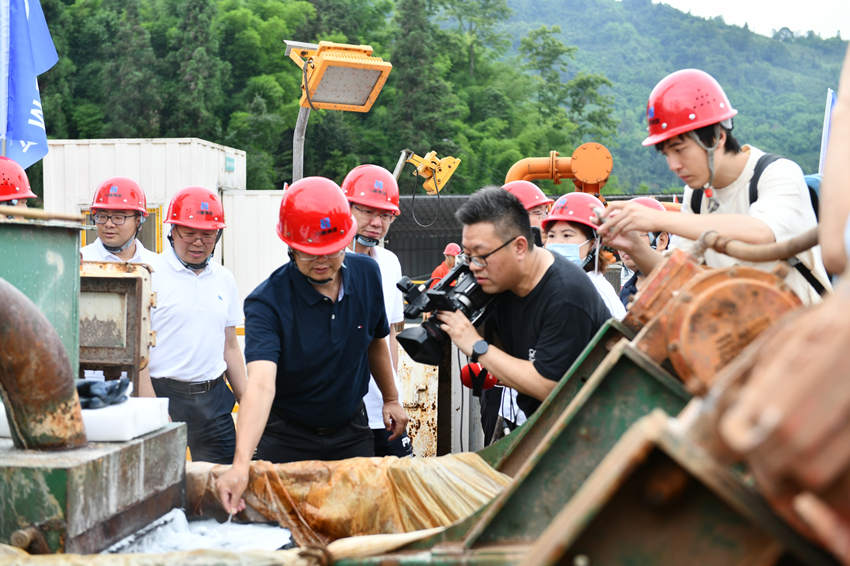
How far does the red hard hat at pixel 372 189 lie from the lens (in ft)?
16.8

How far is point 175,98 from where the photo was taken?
3600cm

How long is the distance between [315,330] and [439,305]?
578 millimetres

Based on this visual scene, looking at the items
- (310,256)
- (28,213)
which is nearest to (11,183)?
(310,256)

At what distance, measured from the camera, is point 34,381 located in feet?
7.38

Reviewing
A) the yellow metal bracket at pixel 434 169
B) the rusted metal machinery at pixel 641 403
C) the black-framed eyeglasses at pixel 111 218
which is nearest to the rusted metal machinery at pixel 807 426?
the rusted metal machinery at pixel 641 403

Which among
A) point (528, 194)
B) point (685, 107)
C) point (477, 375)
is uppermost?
point (685, 107)

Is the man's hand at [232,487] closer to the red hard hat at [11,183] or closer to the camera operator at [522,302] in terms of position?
the camera operator at [522,302]

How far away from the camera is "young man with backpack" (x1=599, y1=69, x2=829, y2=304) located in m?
2.38

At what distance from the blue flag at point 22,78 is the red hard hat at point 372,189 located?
2738mm

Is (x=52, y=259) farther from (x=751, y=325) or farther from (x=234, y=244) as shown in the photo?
(x=234, y=244)

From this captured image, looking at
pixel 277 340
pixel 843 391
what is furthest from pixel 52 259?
pixel 843 391

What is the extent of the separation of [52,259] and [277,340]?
38.9 inches

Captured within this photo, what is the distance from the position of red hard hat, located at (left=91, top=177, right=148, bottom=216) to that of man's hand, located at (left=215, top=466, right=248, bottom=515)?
3.11 meters

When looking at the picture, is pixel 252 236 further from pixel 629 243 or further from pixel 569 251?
pixel 629 243
